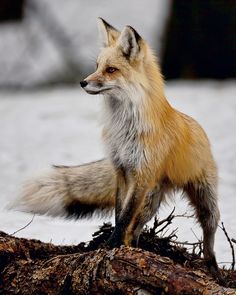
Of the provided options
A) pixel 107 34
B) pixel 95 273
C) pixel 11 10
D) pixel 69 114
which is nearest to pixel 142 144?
pixel 107 34

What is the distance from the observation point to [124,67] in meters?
4.18

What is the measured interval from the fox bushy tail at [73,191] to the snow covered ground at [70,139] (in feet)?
0.53

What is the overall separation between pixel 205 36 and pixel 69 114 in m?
3.15

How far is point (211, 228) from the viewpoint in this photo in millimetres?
4430

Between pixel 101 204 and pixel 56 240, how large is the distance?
1.34 ft

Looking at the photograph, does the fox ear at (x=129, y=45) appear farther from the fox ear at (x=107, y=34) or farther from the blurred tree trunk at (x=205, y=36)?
the blurred tree trunk at (x=205, y=36)

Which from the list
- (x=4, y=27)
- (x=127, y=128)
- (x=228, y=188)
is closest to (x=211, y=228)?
(x=127, y=128)

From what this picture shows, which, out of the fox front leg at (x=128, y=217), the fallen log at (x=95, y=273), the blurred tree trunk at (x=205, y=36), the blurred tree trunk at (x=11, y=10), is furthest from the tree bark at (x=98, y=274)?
the blurred tree trunk at (x=11, y=10)

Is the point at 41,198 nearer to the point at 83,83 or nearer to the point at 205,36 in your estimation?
the point at 83,83

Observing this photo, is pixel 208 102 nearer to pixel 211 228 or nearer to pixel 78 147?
pixel 78 147

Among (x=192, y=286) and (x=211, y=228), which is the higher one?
(x=211, y=228)

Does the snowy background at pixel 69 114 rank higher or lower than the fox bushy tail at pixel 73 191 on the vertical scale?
higher

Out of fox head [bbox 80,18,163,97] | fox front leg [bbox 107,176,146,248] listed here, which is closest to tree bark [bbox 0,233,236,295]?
fox front leg [bbox 107,176,146,248]

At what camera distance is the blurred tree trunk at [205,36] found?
11.3m
